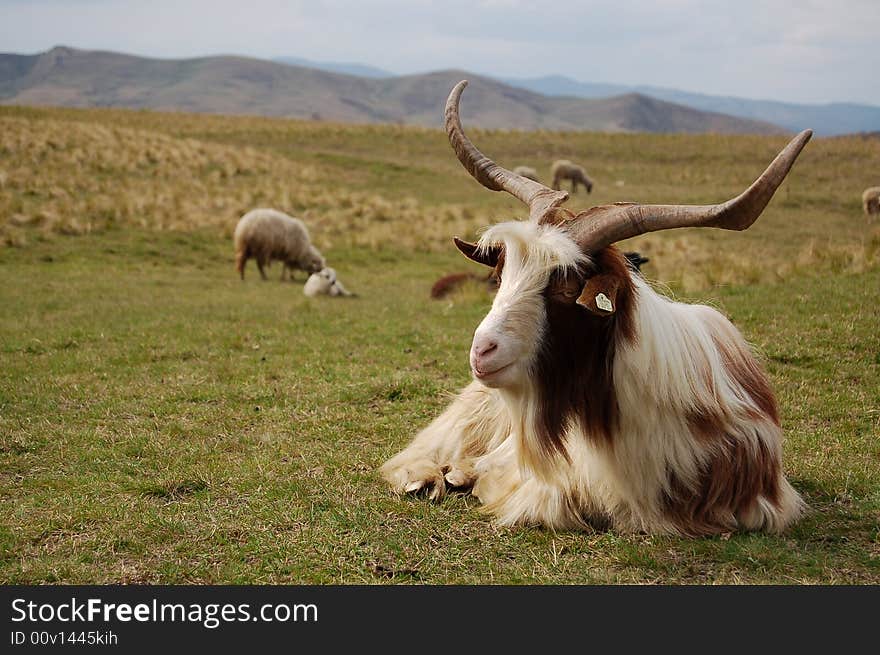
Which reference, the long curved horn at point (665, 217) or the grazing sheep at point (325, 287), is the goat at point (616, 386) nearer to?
the long curved horn at point (665, 217)

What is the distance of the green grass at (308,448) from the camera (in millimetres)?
4312

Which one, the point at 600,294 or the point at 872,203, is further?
the point at 872,203

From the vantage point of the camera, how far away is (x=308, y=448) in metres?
6.38

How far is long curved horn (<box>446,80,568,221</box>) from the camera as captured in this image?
4.76 meters

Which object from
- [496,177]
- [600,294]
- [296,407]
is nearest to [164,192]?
[296,407]

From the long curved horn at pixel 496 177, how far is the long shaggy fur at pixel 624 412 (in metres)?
0.36

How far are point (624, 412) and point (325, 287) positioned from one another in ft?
41.3

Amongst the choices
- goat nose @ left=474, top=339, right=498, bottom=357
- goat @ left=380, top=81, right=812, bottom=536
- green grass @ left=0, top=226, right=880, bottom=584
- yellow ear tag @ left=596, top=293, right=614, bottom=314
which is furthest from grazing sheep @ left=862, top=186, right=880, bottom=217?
goat nose @ left=474, top=339, right=498, bottom=357

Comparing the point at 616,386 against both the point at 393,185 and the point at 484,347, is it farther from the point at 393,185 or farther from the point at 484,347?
the point at 393,185

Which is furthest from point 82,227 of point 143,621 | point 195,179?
point 143,621

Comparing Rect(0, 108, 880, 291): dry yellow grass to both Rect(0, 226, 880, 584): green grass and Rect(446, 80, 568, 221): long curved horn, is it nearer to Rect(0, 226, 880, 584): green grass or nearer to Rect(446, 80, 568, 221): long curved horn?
Rect(0, 226, 880, 584): green grass

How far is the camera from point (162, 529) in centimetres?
474

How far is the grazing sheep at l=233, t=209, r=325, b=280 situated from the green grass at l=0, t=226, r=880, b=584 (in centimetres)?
588

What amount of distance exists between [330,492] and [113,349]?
5.44 meters
